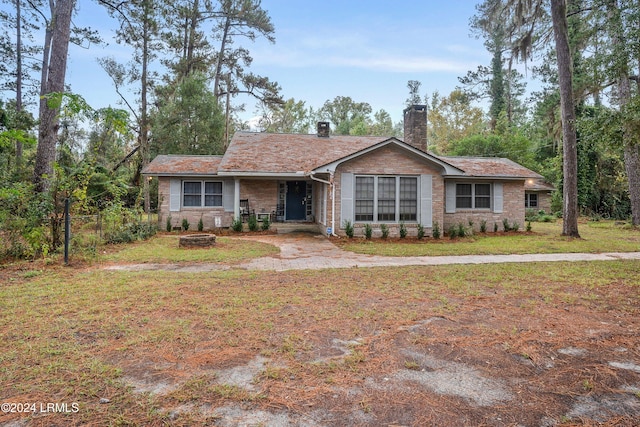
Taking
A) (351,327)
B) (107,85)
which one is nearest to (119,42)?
(107,85)

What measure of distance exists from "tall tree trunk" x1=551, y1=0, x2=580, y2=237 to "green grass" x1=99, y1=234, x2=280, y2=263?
10758mm

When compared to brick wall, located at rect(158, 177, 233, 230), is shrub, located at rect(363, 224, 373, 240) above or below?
below

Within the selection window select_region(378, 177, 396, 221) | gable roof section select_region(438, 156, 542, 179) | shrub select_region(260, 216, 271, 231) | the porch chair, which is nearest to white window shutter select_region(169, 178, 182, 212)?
the porch chair

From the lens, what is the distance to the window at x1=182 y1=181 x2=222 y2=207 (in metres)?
14.3

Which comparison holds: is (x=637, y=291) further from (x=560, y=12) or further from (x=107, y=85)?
(x=107, y=85)

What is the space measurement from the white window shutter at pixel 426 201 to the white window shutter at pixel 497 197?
3.98 meters

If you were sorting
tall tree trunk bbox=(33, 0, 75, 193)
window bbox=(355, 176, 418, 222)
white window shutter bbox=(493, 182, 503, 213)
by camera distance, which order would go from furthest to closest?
white window shutter bbox=(493, 182, 503, 213), window bbox=(355, 176, 418, 222), tall tree trunk bbox=(33, 0, 75, 193)

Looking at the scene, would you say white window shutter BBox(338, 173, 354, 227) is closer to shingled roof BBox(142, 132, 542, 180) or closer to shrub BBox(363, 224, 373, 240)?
shrub BBox(363, 224, 373, 240)

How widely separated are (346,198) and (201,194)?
21.4 ft

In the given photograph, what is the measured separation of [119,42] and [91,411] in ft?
74.2

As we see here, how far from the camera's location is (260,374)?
276cm

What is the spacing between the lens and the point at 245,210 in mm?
14336

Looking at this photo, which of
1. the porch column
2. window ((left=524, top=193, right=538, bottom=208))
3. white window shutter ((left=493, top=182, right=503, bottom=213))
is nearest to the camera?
the porch column

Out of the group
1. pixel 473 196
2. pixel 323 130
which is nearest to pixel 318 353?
pixel 473 196
